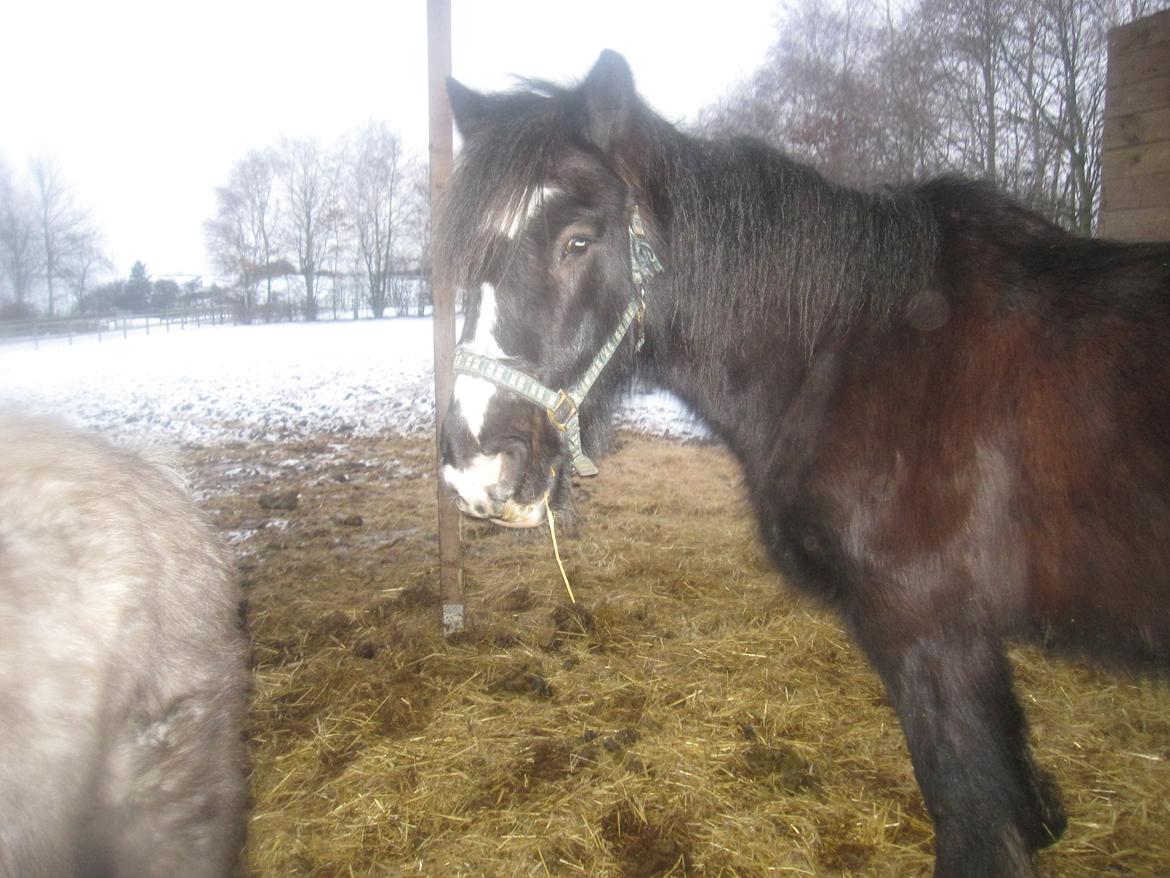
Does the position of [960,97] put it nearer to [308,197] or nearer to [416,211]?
[416,211]

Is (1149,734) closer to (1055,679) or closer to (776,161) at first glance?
(1055,679)

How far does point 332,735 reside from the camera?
278 cm

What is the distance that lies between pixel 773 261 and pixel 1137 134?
3345 mm

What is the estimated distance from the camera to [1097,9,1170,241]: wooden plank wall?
3.55m

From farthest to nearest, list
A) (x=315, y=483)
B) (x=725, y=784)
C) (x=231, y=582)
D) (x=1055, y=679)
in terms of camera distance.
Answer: (x=315, y=483)
(x=1055, y=679)
(x=725, y=784)
(x=231, y=582)

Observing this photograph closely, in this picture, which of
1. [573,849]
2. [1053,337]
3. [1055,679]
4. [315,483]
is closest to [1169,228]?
[1055,679]

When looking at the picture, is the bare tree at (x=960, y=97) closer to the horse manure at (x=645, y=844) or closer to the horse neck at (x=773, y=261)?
the horse neck at (x=773, y=261)

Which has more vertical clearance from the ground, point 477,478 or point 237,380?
point 237,380

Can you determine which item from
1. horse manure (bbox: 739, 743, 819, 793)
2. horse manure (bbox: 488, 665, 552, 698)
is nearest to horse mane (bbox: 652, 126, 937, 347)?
horse manure (bbox: 739, 743, 819, 793)

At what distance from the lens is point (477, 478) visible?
5.72 ft

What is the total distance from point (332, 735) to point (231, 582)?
1359 mm

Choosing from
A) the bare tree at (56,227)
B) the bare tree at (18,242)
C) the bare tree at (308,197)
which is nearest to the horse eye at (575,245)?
the bare tree at (18,242)

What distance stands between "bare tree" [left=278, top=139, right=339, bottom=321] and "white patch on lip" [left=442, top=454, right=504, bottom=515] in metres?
4.02

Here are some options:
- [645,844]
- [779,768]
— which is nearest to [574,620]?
[779,768]
